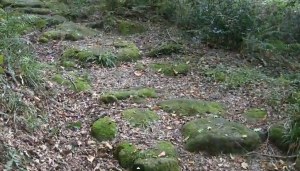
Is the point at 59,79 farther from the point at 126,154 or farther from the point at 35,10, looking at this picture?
the point at 35,10

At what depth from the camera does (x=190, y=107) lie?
6109 mm

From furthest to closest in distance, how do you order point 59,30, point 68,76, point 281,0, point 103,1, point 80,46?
point 103,1 < point 281,0 < point 59,30 < point 80,46 < point 68,76

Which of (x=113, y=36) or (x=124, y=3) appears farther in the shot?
(x=124, y=3)

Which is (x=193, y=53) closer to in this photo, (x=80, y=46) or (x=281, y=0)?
(x=80, y=46)

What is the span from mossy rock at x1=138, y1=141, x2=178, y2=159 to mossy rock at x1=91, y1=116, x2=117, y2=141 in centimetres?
56

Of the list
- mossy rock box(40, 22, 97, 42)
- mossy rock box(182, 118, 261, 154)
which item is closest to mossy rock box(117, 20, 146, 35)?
mossy rock box(40, 22, 97, 42)

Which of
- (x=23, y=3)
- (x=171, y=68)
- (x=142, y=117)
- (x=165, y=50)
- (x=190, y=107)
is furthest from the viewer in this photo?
(x=23, y=3)

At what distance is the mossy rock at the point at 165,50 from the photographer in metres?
8.70

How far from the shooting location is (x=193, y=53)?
8820 mm

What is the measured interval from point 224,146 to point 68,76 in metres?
3.02

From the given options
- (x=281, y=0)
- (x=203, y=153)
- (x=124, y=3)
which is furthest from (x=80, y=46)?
(x=281, y=0)

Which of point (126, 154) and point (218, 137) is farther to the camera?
point (218, 137)

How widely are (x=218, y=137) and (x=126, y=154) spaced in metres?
1.27

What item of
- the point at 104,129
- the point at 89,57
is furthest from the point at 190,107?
the point at 89,57
